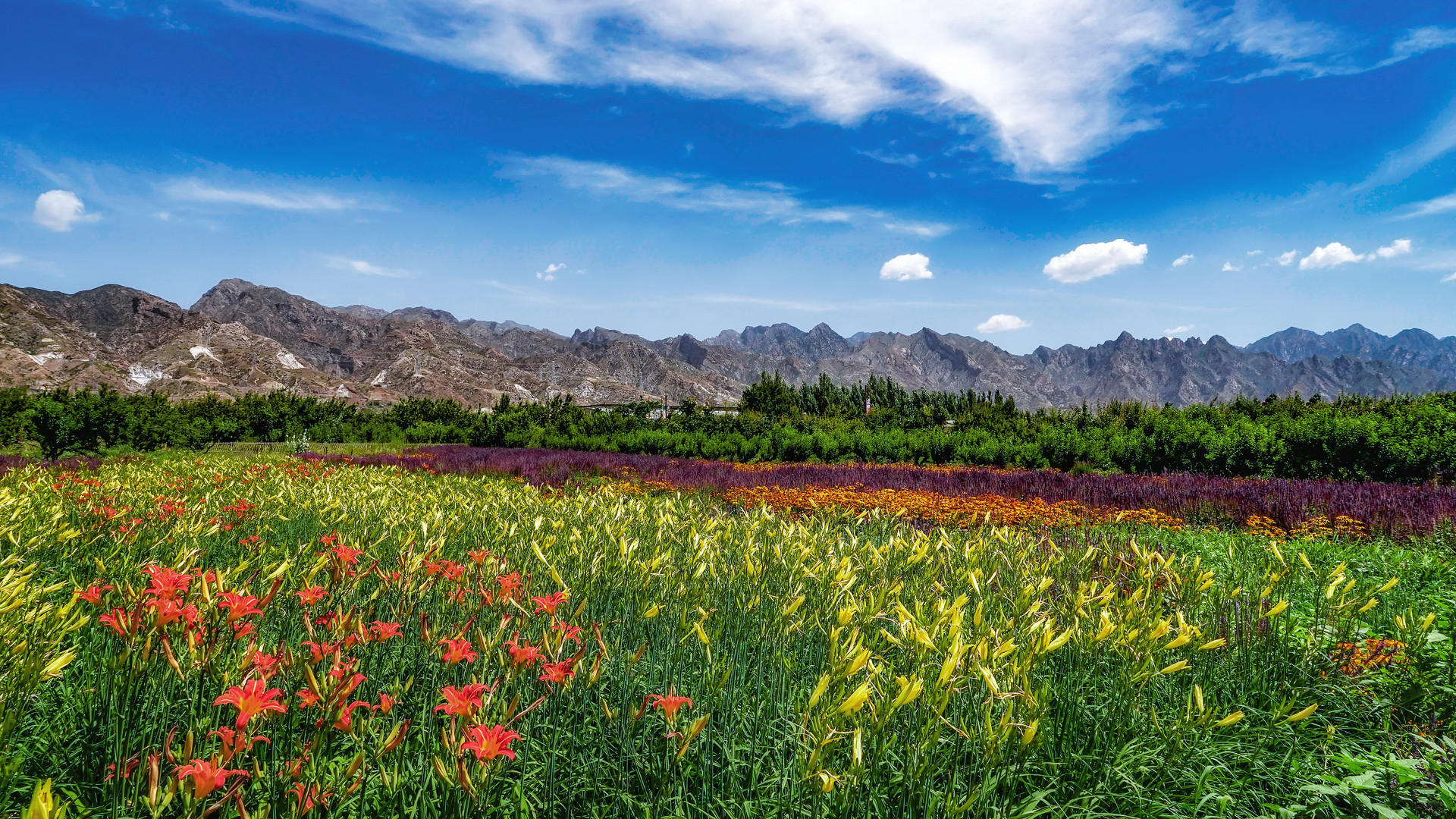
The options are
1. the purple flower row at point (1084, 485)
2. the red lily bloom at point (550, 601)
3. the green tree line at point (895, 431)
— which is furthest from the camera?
the green tree line at point (895, 431)

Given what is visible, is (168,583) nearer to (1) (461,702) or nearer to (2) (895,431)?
(1) (461,702)

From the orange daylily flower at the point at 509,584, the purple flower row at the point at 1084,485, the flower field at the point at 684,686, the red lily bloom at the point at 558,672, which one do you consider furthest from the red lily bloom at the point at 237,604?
the purple flower row at the point at 1084,485

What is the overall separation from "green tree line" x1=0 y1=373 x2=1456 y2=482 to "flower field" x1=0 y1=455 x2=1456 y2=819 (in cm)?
1035

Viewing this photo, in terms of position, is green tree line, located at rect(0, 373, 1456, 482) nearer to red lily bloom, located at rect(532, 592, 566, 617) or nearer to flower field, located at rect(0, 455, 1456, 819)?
flower field, located at rect(0, 455, 1456, 819)

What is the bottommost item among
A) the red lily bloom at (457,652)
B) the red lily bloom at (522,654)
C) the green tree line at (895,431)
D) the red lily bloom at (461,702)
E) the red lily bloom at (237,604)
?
the green tree line at (895,431)

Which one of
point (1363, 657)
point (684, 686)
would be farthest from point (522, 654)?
point (1363, 657)

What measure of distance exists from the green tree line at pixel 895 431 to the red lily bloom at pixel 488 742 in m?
15.0

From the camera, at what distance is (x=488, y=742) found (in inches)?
46.6

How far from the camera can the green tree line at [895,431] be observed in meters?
11.6

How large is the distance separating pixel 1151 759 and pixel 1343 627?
113cm

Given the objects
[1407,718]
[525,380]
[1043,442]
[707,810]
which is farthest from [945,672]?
[525,380]

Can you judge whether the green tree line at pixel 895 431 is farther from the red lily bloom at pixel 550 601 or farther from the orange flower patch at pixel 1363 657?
the red lily bloom at pixel 550 601

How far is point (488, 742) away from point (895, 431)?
1868 cm

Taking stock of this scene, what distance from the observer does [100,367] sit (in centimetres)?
9006
